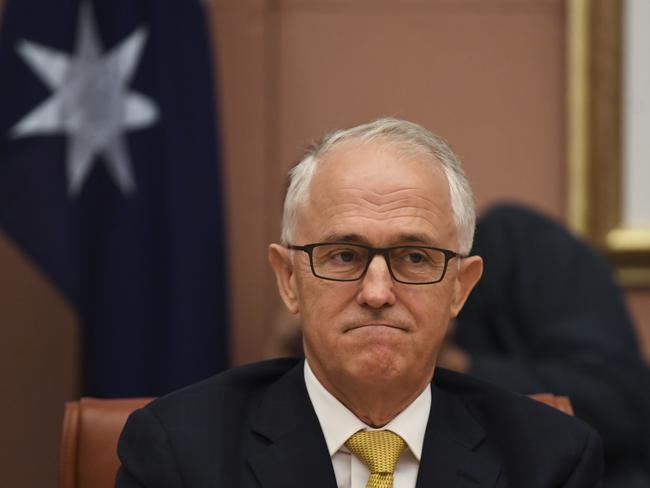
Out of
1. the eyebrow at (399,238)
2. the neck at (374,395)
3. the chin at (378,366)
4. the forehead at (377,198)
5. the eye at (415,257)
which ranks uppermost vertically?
the forehead at (377,198)

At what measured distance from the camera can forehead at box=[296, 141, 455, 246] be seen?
176 cm

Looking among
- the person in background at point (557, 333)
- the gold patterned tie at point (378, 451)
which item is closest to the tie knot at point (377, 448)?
the gold patterned tie at point (378, 451)

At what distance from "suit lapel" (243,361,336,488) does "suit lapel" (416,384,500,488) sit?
6.9 inches

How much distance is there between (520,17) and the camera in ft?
13.3

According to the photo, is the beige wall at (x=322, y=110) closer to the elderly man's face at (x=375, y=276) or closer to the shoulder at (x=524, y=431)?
the shoulder at (x=524, y=431)

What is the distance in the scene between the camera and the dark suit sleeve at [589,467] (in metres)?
1.84

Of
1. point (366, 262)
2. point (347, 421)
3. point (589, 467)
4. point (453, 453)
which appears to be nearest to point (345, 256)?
point (366, 262)

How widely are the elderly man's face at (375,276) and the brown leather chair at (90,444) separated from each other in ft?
1.47

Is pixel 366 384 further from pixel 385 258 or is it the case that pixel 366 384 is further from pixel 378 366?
pixel 385 258

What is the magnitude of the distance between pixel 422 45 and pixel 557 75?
1.76 feet

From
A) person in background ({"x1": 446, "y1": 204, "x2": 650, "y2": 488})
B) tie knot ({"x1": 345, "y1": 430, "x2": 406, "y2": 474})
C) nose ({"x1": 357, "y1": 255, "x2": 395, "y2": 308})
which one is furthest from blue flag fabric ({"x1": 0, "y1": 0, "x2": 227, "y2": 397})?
nose ({"x1": 357, "y1": 255, "x2": 395, "y2": 308})

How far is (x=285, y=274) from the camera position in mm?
1937

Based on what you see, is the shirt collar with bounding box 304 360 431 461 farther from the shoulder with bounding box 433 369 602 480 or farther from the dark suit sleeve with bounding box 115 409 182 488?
the dark suit sleeve with bounding box 115 409 182 488

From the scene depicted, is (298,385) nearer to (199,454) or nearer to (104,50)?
(199,454)
